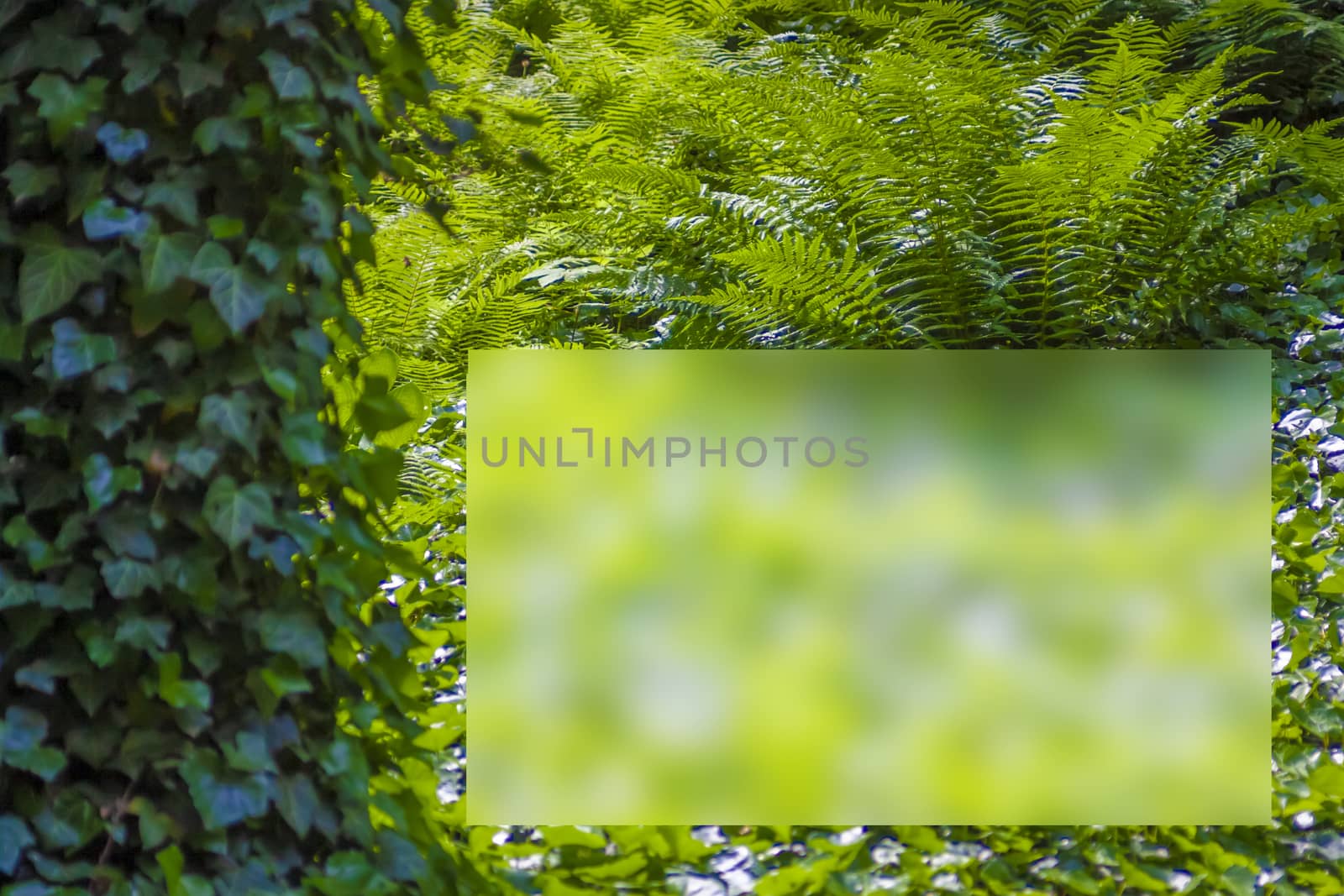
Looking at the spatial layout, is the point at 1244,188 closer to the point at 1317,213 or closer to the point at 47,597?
the point at 1317,213

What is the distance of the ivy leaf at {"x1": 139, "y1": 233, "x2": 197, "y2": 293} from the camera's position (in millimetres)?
1197

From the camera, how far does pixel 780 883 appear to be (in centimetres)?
193

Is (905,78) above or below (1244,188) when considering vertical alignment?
above

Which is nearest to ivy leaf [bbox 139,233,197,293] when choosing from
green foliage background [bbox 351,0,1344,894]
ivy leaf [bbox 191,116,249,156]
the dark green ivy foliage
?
the dark green ivy foliage

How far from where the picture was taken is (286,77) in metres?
1.22

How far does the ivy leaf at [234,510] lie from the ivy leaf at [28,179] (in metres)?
0.38

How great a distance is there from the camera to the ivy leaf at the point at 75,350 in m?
1.20

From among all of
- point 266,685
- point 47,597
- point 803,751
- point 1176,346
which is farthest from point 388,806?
point 1176,346

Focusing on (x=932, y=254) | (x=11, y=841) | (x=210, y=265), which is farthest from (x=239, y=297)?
(x=932, y=254)

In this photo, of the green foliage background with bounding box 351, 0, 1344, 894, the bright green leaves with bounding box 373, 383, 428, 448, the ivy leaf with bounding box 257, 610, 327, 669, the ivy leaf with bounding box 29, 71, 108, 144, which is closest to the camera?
the ivy leaf with bounding box 29, 71, 108, 144

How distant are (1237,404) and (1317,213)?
1.24 meters

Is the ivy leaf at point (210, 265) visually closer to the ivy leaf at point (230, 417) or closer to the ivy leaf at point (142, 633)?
the ivy leaf at point (230, 417)

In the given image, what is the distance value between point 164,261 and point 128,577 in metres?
0.36

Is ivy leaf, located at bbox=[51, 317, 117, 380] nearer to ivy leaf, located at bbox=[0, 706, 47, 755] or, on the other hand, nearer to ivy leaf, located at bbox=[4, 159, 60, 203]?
ivy leaf, located at bbox=[4, 159, 60, 203]
